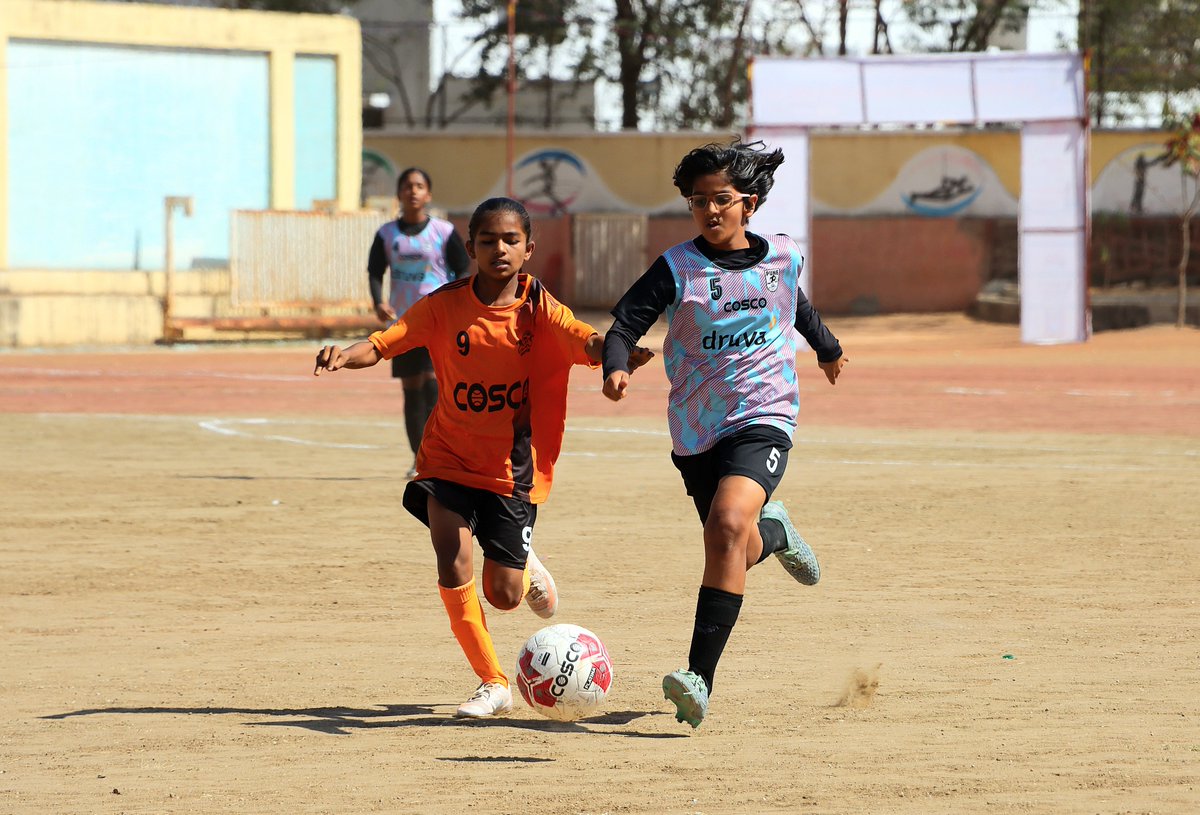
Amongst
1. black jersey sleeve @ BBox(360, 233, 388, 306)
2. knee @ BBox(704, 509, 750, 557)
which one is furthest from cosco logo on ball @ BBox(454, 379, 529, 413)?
black jersey sleeve @ BBox(360, 233, 388, 306)

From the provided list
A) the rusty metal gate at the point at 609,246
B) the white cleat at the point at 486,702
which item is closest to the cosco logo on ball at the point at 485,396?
the white cleat at the point at 486,702

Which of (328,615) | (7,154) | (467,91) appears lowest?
(328,615)

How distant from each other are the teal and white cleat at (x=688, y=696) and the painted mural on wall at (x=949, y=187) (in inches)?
1441

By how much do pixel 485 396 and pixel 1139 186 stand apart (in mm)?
36123

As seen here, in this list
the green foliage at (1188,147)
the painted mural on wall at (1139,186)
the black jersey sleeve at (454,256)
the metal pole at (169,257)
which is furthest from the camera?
the painted mural on wall at (1139,186)

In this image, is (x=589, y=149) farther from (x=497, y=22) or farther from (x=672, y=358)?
(x=672, y=358)

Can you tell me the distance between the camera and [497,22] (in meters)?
46.9

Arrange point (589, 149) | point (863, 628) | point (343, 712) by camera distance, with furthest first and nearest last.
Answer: point (589, 149), point (863, 628), point (343, 712)

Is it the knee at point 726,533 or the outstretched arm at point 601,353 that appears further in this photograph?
the outstretched arm at point 601,353

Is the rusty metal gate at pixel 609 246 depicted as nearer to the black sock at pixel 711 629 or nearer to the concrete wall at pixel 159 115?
the concrete wall at pixel 159 115

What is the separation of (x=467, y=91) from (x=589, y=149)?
661 cm

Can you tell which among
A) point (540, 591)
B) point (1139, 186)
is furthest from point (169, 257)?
point (540, 591)

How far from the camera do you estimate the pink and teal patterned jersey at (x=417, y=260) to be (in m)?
12.1

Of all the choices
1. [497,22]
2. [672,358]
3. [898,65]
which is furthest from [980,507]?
[497,22]
